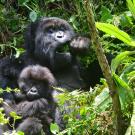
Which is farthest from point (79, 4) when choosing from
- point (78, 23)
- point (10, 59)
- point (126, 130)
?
point (126, 130)

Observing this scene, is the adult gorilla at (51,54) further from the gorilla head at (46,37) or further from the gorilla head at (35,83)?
the gorilla head at (35,83)

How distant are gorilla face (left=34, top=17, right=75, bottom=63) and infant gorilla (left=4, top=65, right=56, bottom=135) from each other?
18 cm

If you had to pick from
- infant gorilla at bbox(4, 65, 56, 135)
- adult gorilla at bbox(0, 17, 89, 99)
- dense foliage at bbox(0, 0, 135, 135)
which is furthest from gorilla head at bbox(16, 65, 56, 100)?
dense foliage at bbox(0, 0, 135, 135)

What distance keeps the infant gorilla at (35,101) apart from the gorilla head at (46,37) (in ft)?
0.61

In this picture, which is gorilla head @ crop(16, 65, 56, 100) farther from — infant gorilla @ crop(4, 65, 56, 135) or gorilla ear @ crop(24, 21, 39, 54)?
gorilla ear @ crop(24, 21, 39, 54)

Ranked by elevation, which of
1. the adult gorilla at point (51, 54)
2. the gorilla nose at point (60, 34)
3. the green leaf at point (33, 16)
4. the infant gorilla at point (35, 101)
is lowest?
the infant gorilla at point (35, 101)

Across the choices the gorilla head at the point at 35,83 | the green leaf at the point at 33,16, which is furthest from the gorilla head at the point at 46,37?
the gorilla head at the point at 35,83

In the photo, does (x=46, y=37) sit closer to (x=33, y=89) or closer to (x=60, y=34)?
(x=60, y=34)

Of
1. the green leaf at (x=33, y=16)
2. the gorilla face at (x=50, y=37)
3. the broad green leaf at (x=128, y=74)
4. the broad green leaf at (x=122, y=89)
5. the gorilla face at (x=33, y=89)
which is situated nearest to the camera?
the broad green leaf at (x=122, y=89)

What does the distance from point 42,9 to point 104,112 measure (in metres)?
2.41

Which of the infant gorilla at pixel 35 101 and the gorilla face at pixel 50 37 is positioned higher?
the gorilla face at pixel 50 37

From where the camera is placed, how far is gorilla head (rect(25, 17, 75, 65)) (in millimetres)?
3486

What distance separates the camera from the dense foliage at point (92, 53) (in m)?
2.04

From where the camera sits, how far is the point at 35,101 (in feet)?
10.2
